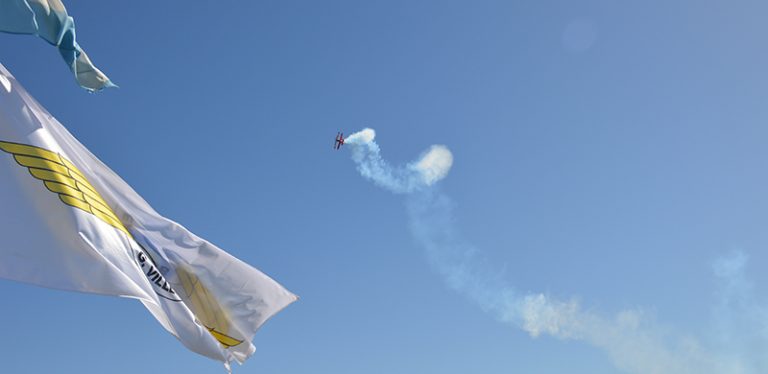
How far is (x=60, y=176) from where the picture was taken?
43.0 feet

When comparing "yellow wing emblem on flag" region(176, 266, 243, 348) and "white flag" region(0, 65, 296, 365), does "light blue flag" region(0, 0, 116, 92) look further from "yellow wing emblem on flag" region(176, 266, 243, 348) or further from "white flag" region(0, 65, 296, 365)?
"yellow wing emblem on flag" region(176, 266, 243, 348)

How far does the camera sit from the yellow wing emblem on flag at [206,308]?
15.8 m

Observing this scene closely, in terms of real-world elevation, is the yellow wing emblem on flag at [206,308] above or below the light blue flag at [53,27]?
below

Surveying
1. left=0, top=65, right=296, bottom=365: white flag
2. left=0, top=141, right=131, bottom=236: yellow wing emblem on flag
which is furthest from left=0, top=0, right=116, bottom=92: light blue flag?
left=0, top=141, right=131, bottom=236: yellow wing emblem on flag

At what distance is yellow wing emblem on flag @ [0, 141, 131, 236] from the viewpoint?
1273cm

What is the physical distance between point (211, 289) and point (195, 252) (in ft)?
3.26

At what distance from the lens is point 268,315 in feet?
54.7

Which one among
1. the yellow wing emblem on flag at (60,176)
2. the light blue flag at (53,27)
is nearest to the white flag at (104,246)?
Result: the yellow wing emblem on flag at (60,176)

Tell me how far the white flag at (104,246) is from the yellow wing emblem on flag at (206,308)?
24 millimetres

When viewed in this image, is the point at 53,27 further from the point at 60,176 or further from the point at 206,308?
the point at 206,308

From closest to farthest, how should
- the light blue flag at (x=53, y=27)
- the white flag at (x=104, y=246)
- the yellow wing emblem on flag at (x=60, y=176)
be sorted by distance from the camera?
the white flag at (x=104, y=246)
the light blue flag at (x=53, y=27)
the yellow wing emblem on flag at (x=60, y=176)

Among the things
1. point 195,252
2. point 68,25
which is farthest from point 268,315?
point 68,25

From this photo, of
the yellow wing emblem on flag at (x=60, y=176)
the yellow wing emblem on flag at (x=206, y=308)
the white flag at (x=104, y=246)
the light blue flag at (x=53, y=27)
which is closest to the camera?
the white flag at (x=104, y=246)

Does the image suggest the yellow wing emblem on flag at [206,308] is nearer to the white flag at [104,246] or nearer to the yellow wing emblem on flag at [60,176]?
the white flag at [104,246]
